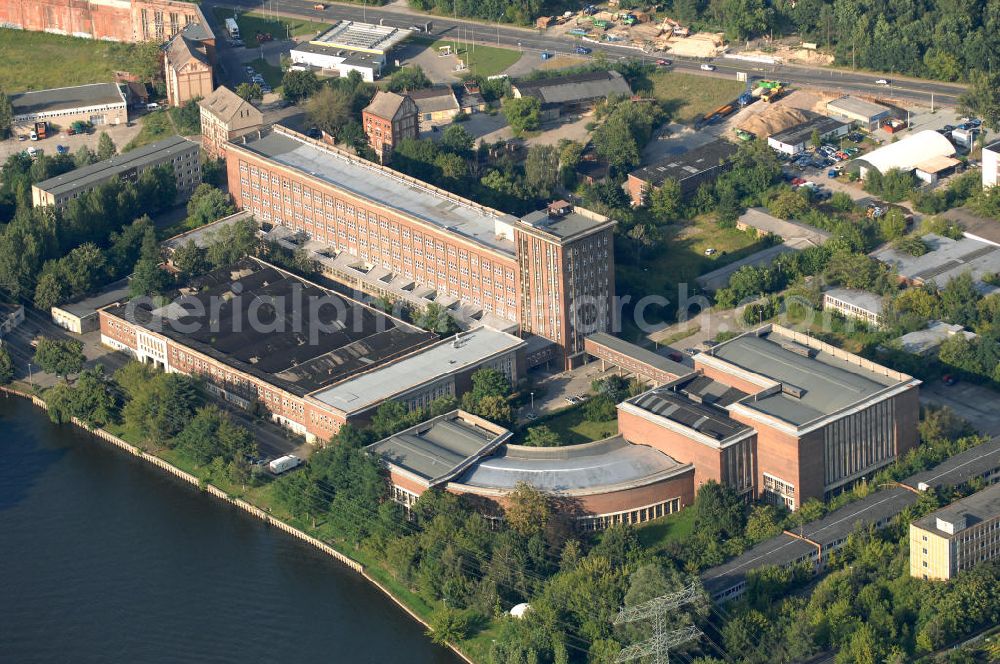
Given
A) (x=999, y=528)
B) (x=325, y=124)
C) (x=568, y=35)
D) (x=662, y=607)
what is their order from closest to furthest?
(x=662, y=607) < (x=999, y=528) < (x=325, y=124) < (x=568, y=35)

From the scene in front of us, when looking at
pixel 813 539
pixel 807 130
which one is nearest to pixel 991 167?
pixel 807 130

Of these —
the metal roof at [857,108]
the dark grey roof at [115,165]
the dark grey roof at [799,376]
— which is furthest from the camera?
the metal roof at [857,108]

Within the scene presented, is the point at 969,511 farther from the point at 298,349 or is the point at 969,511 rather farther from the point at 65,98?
the point at 65,98

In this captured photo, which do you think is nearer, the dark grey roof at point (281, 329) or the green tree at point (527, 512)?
the green tree at point (527, 512)

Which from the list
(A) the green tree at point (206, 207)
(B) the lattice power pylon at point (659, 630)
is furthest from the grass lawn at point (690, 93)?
(B) the lattice power pylon at point (659, 630)

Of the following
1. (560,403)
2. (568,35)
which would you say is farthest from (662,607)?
(568,35)

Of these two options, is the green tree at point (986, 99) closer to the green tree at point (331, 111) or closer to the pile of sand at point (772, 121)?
the pile of sand at point (772, 121)

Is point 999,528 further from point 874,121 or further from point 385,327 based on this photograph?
point 874,121

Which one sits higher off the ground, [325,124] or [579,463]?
Answer: [325,124]
